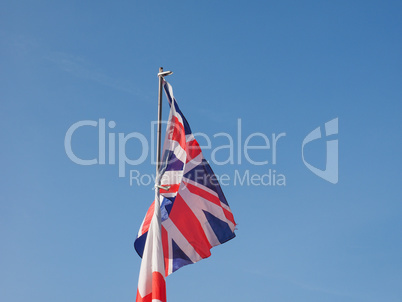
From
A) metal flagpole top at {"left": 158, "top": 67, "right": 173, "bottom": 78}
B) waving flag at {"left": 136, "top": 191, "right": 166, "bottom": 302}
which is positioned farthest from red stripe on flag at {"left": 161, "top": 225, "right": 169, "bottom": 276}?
metal flagpole top at {"left": 158, "top": 67, "right": 173, "bottom": 78}

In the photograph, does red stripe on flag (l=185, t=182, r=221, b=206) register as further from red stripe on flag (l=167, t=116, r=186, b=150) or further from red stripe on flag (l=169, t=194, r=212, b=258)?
red stripe on flag (l=167, t=116, r=186, b=150)

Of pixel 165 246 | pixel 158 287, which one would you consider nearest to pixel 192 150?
pixel 165 246

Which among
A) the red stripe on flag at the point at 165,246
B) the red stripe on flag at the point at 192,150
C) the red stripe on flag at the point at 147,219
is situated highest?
the red stripe on flag at the point at 192,150

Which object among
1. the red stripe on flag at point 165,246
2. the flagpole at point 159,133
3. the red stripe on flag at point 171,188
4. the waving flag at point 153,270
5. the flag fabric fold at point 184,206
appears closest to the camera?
the waving flag at point 153,270

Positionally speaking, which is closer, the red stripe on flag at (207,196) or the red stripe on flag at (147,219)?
the red stripe on flag at (147,219)

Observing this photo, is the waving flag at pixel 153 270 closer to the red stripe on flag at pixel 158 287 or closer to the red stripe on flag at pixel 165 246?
the red stripe on flag at pixel 158 287

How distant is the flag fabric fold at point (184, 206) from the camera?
22.2m

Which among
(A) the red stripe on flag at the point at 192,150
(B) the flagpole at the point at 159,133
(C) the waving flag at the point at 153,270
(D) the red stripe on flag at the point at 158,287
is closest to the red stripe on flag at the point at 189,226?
(A) the red stripe on flag at the point at 192,150

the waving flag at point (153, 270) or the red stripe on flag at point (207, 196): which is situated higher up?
the red stripe on flag at point (207, 196)

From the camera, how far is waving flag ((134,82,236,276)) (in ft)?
73.1

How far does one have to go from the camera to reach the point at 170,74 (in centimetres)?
2284

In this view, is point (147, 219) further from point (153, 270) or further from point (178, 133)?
point (178, 133)

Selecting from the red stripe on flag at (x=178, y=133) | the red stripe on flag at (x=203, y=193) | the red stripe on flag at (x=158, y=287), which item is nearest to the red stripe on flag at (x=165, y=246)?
the red stripe on flag at (x=158, y=287)

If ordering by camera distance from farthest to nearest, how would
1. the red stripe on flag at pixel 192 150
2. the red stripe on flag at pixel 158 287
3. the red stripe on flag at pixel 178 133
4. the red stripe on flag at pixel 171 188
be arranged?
the red stripe on flag at pixel 192 150 → the red stripe on flag at pixel 178 133 → the red stripe on flag at pixel 171 188 → the red stripe on flag at pixel 158 287
